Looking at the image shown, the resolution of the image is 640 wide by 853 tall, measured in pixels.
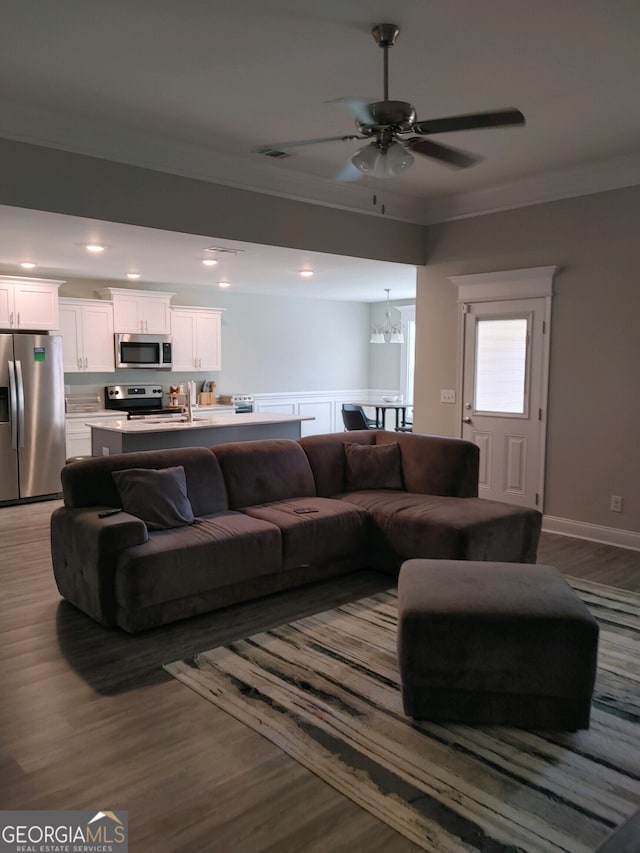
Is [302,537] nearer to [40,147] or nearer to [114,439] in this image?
[114,439]

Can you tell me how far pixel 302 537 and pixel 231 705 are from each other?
141cm

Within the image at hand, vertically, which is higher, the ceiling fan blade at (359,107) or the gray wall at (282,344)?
the ceiling fan blade at (359,107)

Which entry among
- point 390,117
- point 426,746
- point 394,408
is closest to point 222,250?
point 390,117

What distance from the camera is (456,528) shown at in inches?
156

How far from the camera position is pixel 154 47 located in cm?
310

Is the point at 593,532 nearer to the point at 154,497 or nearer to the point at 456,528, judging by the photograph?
the point at 456,528

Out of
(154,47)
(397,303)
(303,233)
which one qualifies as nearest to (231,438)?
(303,233)

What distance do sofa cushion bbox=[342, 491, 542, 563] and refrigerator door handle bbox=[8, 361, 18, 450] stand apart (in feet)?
12.9

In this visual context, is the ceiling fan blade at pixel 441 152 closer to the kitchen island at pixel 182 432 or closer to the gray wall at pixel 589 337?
the gray wall at pixel 589 337

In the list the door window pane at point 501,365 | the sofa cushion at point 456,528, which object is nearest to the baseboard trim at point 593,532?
the door window pane at point 501,365

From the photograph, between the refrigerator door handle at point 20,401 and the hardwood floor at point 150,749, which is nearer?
the hardwood floor at point 150,749

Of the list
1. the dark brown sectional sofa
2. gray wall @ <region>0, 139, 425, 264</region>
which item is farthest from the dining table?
the dark brown sectional sofa

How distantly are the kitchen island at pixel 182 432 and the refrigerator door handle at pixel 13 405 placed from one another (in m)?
0.94

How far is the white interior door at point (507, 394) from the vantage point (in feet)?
18.3
